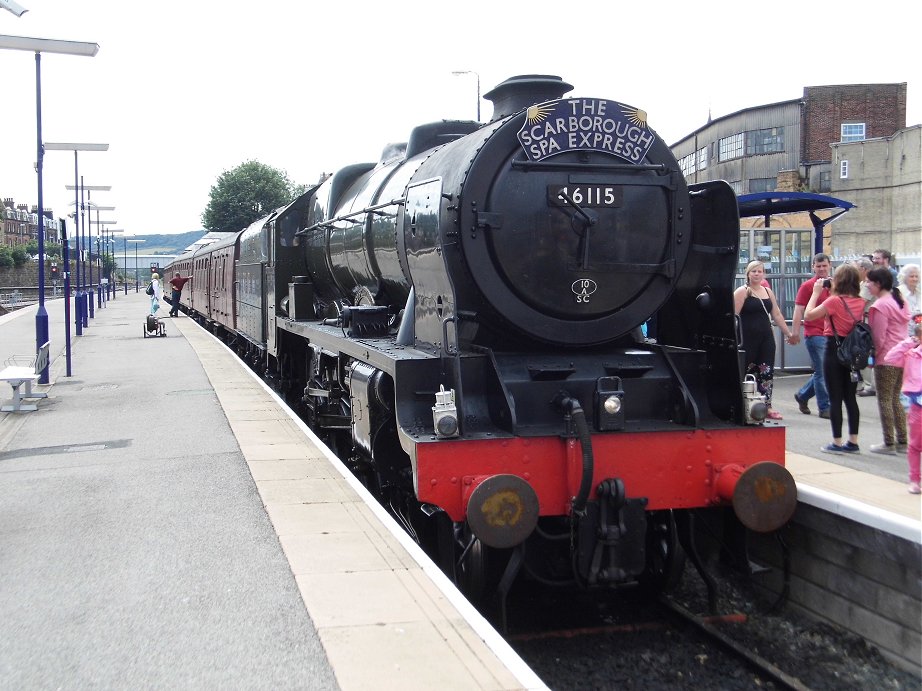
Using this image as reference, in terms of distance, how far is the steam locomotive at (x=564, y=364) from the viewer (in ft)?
15.7

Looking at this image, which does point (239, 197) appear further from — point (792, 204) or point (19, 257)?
point (792, 204)

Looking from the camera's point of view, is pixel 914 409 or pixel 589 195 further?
pixel 914 409

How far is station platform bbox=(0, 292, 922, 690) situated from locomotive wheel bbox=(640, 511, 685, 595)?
34.9 inches

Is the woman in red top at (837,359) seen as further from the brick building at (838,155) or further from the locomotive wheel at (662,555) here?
the brick building at (838,155)

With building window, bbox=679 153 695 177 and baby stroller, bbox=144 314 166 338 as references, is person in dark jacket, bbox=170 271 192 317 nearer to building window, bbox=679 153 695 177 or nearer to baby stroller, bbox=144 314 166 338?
baby stroller, bbox=144 314 166 338

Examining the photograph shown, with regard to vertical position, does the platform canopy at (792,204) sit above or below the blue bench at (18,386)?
above

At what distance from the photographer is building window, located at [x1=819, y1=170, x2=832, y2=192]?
122 ft

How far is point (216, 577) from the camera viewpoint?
4.57 m

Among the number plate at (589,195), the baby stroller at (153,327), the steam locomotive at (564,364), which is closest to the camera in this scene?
the steam locomotive at (564,364)

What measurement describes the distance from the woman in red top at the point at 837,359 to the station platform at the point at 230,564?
234 millimetres

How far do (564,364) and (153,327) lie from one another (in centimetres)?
1933

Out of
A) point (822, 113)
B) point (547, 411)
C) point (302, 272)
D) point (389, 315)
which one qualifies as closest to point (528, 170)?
point (547, 411)

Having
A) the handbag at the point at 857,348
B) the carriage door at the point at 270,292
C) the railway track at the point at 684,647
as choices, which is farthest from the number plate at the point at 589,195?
the carriage door at the point at 270,292

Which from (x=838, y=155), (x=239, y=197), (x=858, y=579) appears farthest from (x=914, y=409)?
(x=239, y=197)
